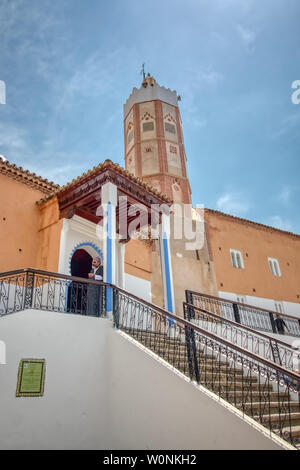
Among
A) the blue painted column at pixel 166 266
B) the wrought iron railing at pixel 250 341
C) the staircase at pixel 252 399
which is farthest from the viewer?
the blue painted column at pixel 166 266

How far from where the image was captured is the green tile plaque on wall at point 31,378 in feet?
18.5

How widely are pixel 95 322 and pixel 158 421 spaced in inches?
91.3

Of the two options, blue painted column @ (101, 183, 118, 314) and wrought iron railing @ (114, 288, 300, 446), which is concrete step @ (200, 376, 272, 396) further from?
blue painted column @ (101, 183, 118, 314)

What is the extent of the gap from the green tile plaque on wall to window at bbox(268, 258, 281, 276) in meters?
17.2

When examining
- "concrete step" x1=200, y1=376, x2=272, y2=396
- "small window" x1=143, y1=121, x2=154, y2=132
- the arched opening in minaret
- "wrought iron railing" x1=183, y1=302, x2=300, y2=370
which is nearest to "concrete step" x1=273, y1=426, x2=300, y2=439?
"concrete step" x1=200, y1=376, x2=272, y2=396

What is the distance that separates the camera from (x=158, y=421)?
5.42 metres

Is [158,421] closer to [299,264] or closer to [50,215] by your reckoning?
[50,215]

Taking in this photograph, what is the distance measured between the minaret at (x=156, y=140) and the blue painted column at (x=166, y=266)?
894cm

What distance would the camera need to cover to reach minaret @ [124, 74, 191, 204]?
69.5ft

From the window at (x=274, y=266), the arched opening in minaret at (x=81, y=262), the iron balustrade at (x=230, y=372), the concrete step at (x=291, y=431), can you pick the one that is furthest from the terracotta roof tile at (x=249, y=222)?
the concrete step at (x=291, y=431)

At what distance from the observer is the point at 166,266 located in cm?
1095

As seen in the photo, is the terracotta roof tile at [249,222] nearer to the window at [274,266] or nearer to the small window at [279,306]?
the window at [274,266]

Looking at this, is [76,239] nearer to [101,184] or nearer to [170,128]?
[101,184]

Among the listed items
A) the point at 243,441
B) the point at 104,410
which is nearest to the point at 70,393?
the point at 104,410
